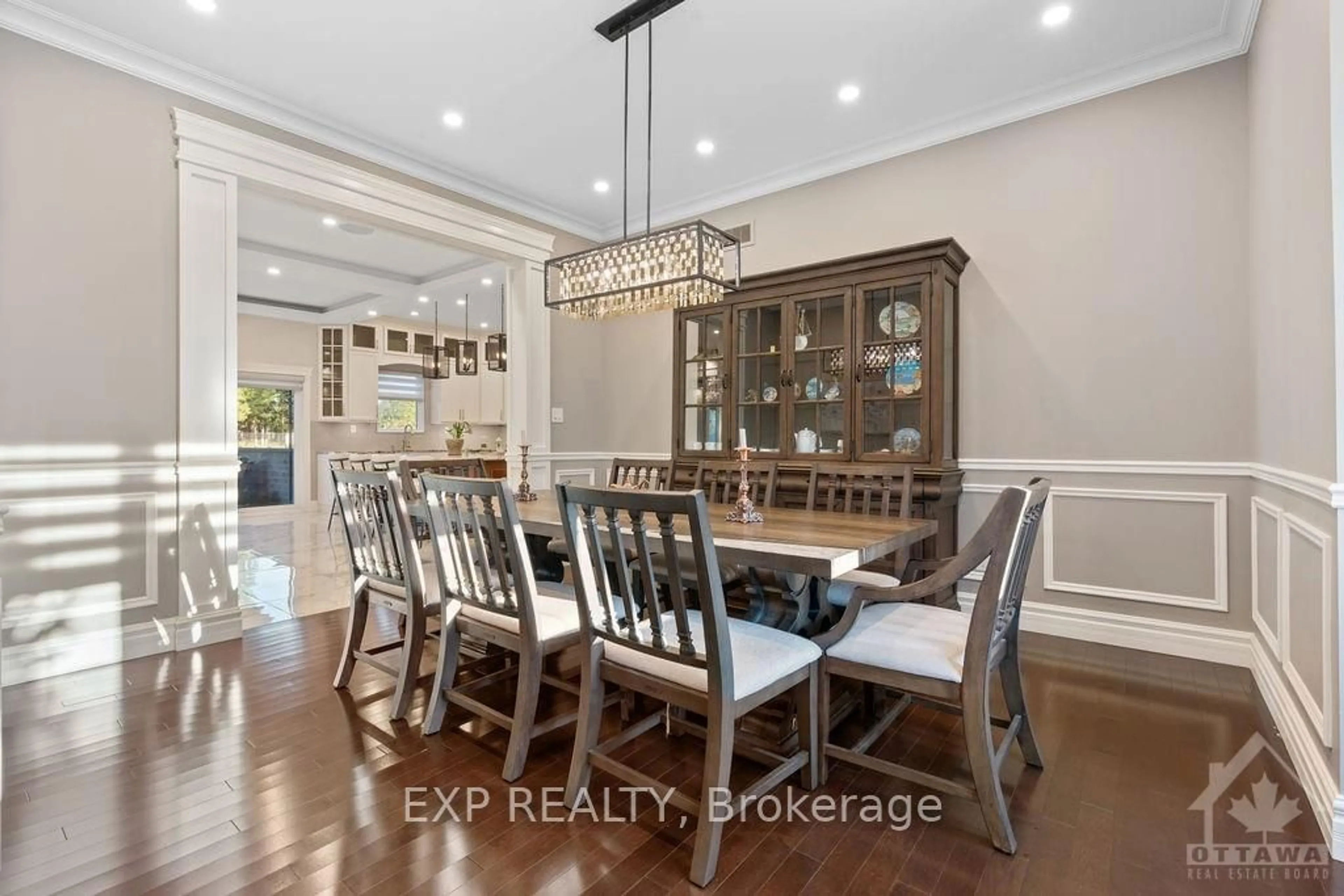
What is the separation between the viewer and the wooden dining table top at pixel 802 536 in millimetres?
1751

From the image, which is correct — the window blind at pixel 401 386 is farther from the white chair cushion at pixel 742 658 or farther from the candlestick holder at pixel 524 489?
the white chair cushion at pixel 742 658

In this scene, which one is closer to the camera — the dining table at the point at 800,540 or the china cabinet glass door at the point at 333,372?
the dining table at the point at 800,540

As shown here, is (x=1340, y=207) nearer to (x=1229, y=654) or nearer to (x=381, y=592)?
(x=1229, y=654)

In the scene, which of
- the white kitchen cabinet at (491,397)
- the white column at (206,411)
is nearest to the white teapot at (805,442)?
the white column at (206,411)

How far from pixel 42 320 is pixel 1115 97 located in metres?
5.34

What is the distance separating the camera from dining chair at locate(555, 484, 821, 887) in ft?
4.90

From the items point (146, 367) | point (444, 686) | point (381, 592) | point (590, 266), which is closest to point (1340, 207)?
point (590, 266)

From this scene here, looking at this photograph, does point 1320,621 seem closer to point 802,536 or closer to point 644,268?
point 802,536

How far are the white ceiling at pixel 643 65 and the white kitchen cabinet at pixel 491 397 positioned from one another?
6.01m

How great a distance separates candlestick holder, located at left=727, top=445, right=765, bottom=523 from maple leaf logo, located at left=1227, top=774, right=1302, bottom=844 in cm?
163

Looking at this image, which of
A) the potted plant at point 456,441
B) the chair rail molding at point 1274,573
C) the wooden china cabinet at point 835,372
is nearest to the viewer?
the chair rail molding at point 1274,573

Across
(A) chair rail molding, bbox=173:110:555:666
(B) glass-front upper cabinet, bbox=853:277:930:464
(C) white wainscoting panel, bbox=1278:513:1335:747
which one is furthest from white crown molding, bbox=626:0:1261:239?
(A) chair rail molding, bbox=173:110:555:666

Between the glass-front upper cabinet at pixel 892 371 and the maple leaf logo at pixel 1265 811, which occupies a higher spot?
the glass-front upper cabinet at pixel 892 371

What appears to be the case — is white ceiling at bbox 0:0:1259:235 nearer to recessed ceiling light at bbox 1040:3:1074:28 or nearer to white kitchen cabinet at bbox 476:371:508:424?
recessed ceiling light at bbox 1040:3:1074:28
